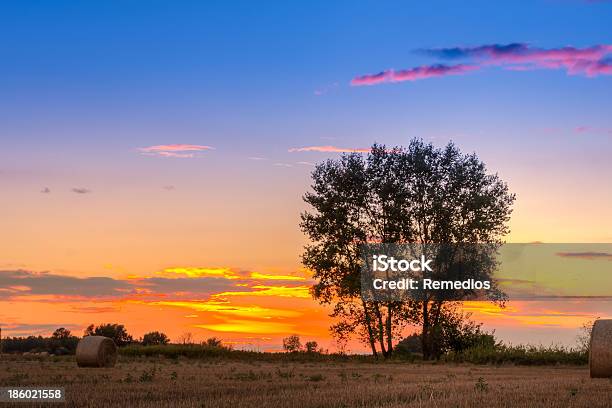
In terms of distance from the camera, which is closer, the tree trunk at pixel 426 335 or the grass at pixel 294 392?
the grass at pixel 294 392

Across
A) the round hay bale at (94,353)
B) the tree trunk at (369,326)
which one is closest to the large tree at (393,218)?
the tree trunk at (369,326)

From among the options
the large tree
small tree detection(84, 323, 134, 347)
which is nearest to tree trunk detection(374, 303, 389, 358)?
the large tree

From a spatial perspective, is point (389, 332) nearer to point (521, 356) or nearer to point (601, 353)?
point (521, 356)

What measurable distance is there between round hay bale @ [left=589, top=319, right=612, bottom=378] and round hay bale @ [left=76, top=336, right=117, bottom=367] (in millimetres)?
21200

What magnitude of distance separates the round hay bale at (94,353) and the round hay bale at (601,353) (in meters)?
21.2

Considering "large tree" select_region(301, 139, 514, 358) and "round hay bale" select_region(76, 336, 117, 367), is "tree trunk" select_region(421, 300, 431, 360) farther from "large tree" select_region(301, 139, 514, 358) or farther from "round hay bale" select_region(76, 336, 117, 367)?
"round hay bale" select_region(76, 336, 117, 367)

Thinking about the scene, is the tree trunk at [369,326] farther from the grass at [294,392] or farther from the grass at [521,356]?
the grass at [294,392]

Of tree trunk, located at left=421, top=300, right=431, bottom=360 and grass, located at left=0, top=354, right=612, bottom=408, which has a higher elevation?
tree trunk, located at left=421, top=300, right=431, bottom=360

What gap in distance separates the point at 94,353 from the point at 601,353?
21750 millimetres

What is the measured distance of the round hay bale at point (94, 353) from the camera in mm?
36406

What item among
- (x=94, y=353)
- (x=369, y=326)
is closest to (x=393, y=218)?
(x=369, y=326)

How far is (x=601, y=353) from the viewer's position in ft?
103

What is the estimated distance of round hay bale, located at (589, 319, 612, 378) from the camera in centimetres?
3138

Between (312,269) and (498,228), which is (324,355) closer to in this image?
(312,269)
